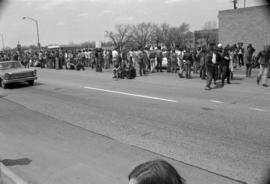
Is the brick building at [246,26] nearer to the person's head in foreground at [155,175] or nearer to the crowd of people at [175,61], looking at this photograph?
the crowd of people at [175,61]

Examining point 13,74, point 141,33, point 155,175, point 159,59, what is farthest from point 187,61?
point 141,33

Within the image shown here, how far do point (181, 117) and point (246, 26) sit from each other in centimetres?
2061

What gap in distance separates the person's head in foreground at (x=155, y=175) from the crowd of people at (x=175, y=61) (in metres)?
11.6

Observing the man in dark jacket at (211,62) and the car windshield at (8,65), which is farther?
the car windshield at (8,65)

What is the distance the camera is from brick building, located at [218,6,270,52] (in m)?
25.4

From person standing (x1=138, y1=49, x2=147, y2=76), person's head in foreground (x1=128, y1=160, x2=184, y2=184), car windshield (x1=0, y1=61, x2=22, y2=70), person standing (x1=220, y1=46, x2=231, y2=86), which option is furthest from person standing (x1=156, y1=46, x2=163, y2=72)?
person's head in foreground (x1=128, y1=160, x2=184, y2=184)

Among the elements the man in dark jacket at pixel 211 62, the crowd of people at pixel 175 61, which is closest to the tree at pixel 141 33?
the crowd of people at pixel 175 61

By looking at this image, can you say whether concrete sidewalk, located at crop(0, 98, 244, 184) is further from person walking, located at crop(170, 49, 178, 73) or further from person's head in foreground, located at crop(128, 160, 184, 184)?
person walking, located at crop(170, 49, 178, 73)

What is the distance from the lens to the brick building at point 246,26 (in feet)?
83.5

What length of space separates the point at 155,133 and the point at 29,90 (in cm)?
984

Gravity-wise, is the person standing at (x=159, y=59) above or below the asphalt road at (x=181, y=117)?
above

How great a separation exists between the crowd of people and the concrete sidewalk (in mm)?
7376

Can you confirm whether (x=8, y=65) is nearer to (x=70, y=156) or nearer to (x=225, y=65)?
(x=225, y=65)

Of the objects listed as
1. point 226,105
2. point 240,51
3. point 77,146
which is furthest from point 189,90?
point 240,51
